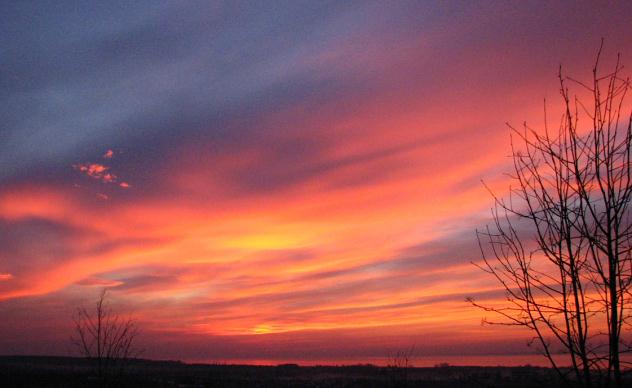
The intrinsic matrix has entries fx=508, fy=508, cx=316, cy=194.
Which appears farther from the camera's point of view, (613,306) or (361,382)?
(361,382)

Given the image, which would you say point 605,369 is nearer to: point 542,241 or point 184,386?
point 542,241

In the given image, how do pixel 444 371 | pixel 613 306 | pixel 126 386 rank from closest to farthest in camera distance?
pixel 613 306
pixel 126 386
pixel 444 371

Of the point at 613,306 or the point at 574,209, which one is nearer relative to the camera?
the point at 613,306

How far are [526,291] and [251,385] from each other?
47071mm

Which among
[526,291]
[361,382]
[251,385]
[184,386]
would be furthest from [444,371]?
[526,291]

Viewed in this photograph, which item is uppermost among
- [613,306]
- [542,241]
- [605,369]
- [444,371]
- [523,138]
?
[523,138]

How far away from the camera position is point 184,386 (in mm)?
41938

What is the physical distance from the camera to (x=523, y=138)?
17.5 ft

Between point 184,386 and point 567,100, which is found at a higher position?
point 567,100

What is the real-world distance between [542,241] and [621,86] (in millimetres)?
1778

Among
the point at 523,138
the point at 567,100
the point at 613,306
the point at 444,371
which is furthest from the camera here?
the point at 444,371

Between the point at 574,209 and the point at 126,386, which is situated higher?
the point at 574,209

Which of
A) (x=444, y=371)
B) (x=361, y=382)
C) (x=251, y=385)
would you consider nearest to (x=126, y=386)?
(x=251, y=385)

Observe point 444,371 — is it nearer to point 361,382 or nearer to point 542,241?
point 361,382
